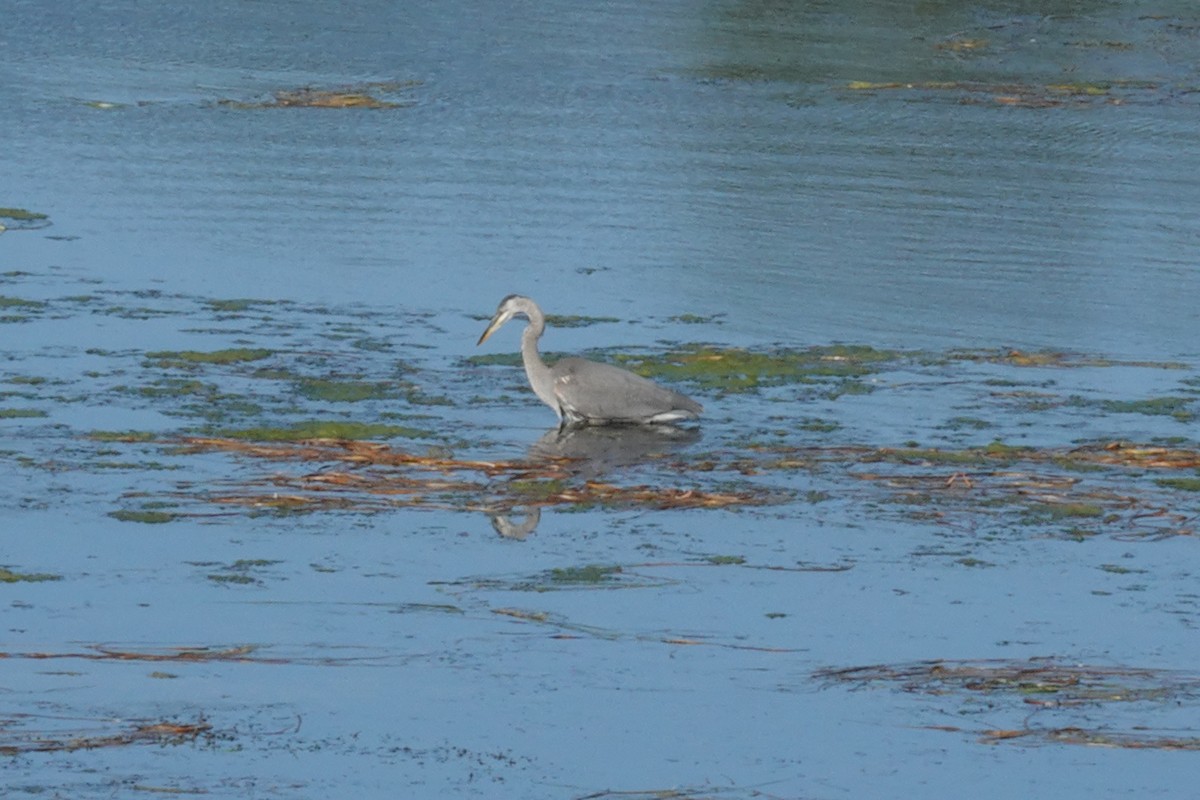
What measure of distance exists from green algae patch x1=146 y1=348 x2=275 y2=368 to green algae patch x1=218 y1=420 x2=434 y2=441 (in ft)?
4.80

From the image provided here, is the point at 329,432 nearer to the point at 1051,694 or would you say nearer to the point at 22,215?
the point at 1051,694

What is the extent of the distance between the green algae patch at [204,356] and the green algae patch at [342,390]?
2.07 feet

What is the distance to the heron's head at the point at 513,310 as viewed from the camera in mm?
13688

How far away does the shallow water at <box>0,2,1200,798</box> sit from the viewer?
838 cm

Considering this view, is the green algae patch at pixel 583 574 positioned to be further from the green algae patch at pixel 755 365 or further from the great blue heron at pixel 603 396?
the green algae patch at pixel 755 365

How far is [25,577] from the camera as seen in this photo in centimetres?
990

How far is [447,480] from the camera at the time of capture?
11617 mm

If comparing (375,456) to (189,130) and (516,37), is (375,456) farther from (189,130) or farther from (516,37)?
(516,37)

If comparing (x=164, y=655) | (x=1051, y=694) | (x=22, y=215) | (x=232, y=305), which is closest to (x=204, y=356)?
(x=232, y=305)

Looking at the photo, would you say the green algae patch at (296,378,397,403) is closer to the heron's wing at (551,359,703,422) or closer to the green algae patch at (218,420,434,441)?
the green algae patch at (218,420,434,441)

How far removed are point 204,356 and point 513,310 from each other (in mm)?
1825

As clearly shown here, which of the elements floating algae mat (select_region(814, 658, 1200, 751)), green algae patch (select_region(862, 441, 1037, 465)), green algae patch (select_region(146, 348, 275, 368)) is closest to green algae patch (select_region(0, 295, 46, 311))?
green algae patch (select_region(146, 348, 275, 368))

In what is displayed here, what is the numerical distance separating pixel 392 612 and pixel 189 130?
1346 centimetres

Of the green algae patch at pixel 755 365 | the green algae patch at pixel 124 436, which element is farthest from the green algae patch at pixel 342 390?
the green algae patch at pixel 755 365
